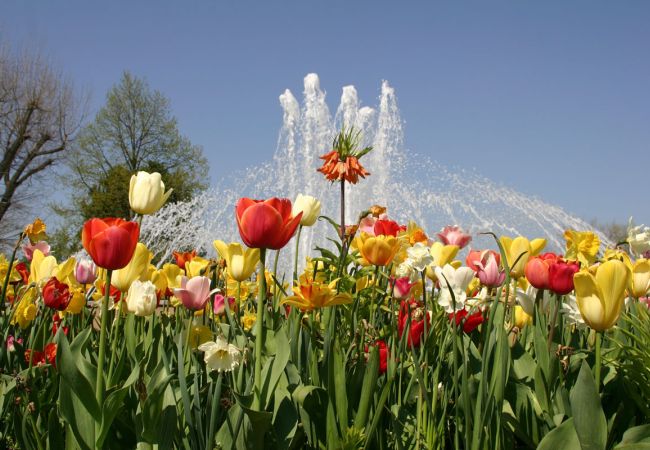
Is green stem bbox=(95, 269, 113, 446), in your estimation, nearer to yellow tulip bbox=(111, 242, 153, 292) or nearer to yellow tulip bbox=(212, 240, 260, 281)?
yellow tulip bbox=(111, 242, 153, 292)

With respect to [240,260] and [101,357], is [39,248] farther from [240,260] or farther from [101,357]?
[101,357]

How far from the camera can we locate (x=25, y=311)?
2.14 m

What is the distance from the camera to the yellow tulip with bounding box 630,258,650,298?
6.28ft

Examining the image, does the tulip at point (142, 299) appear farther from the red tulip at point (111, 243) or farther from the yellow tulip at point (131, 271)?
the red tulip at point (111, 243)

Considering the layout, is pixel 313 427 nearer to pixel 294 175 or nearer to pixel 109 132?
pixel 294 175

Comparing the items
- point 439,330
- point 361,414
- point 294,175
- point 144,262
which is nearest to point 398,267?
point 439,330

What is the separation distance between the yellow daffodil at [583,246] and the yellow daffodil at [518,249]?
1.41 feet

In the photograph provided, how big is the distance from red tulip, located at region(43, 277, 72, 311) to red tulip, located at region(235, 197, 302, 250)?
2.96 ft

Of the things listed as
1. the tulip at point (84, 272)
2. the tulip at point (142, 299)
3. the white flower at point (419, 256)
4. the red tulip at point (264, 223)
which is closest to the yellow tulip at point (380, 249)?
the white flower at point (419, 256)

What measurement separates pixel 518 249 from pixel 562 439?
0.64 metres

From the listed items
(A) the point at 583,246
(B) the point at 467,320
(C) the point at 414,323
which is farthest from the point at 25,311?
(A) the point at 583,246

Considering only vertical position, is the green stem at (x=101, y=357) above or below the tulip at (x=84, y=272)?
below

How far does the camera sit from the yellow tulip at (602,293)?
1210 millimetres

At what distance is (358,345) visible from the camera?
1.61 meters
